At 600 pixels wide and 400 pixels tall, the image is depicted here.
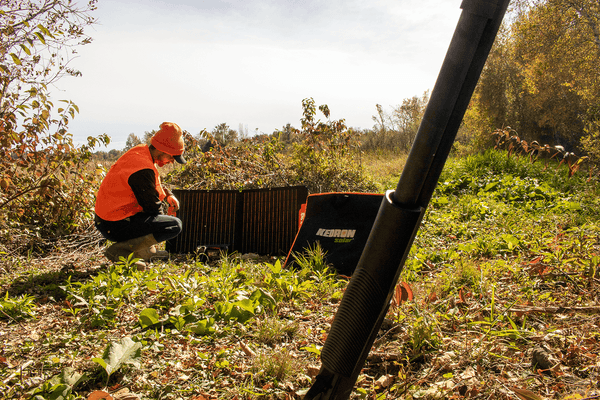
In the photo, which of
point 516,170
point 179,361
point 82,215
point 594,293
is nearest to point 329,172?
point 516,170

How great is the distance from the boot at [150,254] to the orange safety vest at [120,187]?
18.1 inches

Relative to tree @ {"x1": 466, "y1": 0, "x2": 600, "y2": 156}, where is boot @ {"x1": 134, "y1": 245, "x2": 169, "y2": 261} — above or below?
below

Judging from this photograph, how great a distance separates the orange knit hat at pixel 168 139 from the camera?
404 centimetres

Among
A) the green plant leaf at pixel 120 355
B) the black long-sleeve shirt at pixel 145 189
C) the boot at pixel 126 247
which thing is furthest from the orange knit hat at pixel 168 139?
the green plant leaf at pixel 120 355

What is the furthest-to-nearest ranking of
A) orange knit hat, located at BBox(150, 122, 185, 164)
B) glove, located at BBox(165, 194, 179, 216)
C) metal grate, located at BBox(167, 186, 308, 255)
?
metal grate, located at BBox(167, 186, 308, 255)
glove, located at BBox(165, 194, 179, 216)
orange knit hat, located at BBox(150, 122, 185, 164)

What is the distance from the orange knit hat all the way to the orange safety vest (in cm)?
17

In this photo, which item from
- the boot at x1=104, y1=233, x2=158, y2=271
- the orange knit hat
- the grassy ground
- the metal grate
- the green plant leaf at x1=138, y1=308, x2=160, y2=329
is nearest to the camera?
the grassy ground

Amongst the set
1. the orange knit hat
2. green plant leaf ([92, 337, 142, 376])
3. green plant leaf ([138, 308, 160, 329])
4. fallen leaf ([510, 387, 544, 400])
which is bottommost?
green plant leaf ([138, 308, 160, 329])

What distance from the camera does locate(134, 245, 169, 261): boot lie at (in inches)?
161

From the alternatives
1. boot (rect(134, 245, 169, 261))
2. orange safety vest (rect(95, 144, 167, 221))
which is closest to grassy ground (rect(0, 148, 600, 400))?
boot (rect(134, 245, 169, 261))

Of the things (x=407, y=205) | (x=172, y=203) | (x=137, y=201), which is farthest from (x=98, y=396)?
(x=172, y=203)

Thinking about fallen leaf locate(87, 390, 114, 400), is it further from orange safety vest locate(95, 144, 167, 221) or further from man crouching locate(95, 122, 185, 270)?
orange safety vest locate(95, 144, 167, 221)

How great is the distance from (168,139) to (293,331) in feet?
9.22

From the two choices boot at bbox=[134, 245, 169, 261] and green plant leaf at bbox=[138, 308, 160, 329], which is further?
boot at bbox=[134, 245, 169, 261]
